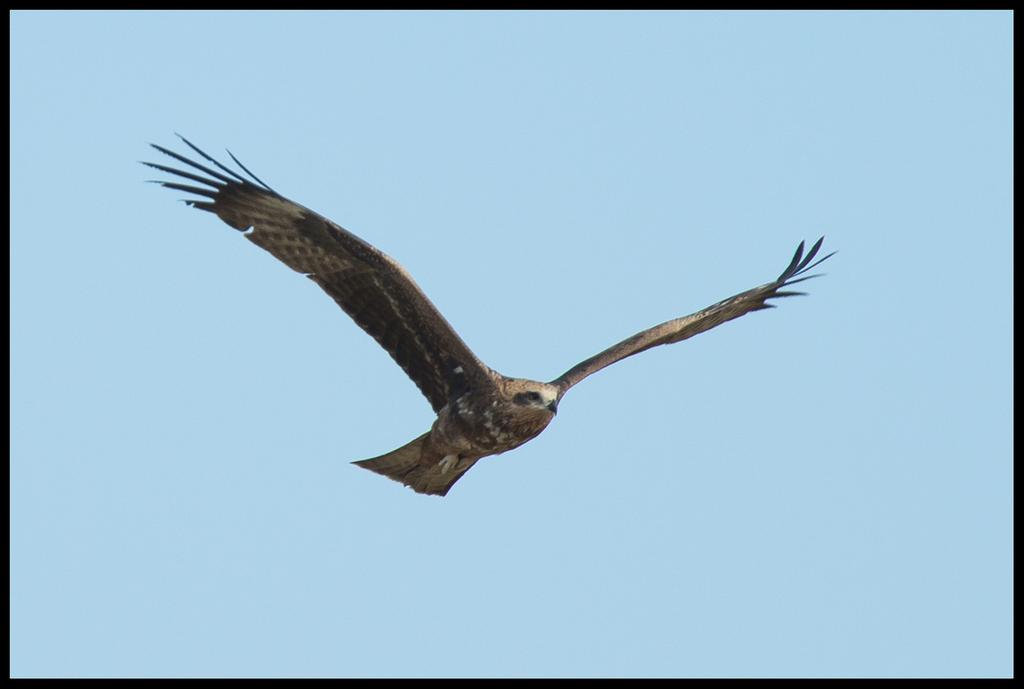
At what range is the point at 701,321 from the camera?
1369 centimetres

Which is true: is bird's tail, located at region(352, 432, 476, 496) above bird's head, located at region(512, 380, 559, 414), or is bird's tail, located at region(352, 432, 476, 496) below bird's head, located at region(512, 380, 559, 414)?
below

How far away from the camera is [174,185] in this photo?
11898 mm

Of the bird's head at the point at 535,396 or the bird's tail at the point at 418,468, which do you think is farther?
the bird's tail at the point at 418,468

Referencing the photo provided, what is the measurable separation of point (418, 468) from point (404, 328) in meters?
1.03

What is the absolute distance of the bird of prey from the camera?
1205 centimetres

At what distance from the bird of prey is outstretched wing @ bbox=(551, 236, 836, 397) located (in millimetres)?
180

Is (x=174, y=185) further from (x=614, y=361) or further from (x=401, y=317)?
(x=614, y=361)

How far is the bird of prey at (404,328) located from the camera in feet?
39.5

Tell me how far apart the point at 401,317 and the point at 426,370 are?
0.43m

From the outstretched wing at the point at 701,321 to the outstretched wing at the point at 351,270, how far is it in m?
0.88

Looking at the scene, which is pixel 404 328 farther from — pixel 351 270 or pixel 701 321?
pixel 701 321

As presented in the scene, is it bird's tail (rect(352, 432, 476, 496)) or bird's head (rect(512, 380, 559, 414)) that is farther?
bird's tail (rect(352, 432, 476, 496))

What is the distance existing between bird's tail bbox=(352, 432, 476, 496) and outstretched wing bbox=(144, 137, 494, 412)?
1.40 ft

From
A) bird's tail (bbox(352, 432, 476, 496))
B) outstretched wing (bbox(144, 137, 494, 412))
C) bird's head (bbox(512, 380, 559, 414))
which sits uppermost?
outstretched wing (bbox(144, 137, 494, 412))
